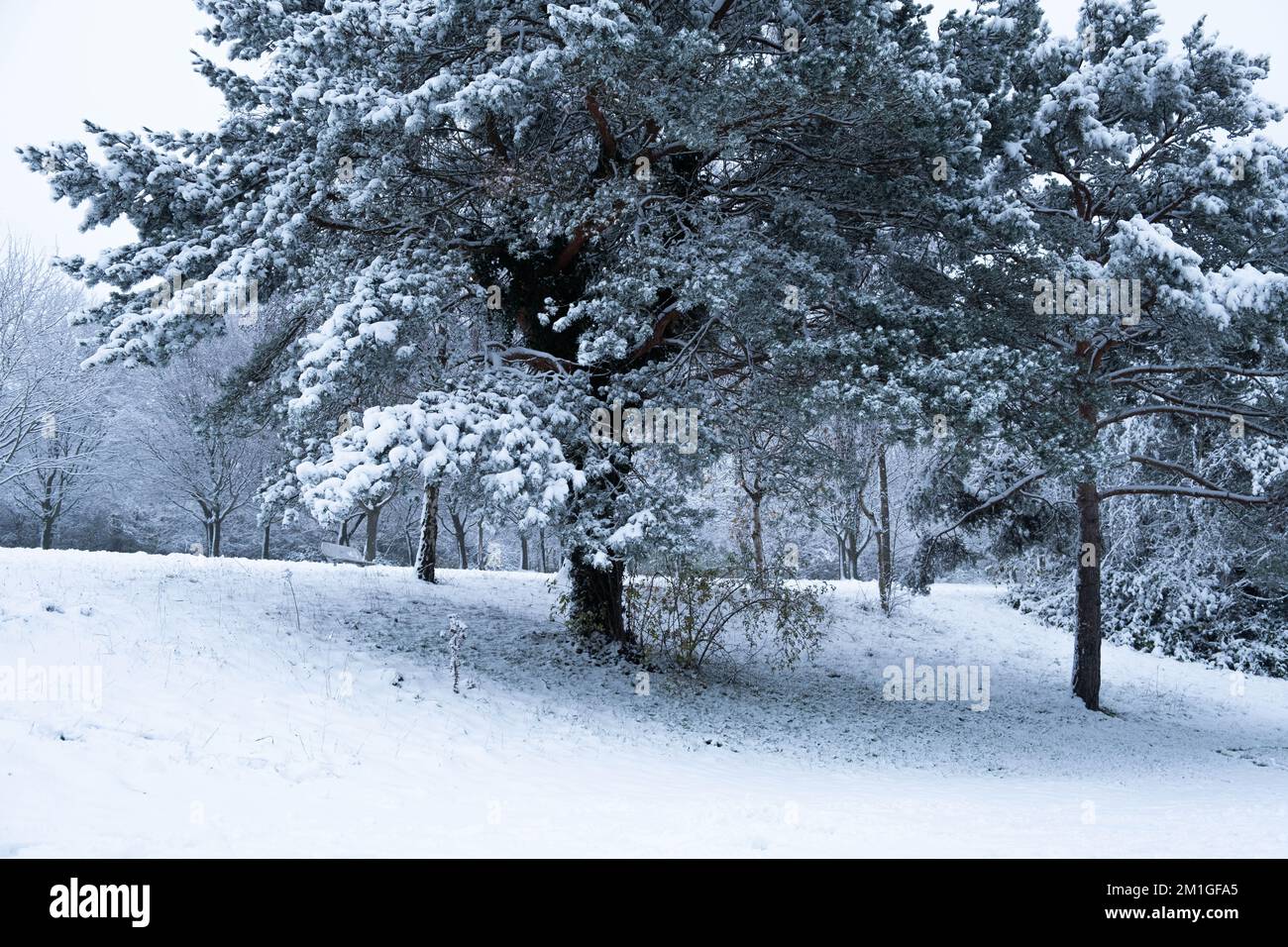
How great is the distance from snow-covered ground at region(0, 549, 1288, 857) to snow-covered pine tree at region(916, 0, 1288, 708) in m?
4.17

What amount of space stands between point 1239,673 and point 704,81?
→ 61.8 ft

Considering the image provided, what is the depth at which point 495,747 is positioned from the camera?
8266 mm

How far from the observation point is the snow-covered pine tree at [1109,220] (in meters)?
9.92

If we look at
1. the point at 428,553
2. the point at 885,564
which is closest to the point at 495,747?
the point at 428,553

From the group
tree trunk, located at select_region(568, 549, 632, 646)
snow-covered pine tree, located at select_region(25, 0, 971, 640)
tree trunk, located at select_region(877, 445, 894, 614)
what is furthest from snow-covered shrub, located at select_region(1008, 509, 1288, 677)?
snow-covered pine tree, located at select_region(25, 0, 971, 640)

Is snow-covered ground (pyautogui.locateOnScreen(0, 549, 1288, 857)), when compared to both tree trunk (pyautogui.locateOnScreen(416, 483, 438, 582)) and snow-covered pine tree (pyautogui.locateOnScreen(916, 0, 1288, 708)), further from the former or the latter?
snow-covered pine tree (pyautogui.locateOnScreen(916, 0, 1288, 708))

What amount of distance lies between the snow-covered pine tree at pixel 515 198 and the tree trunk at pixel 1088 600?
670cm

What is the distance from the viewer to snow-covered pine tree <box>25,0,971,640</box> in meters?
8.75

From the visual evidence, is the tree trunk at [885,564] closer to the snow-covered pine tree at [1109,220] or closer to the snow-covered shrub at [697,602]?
the snow-covered shrub at [697,602]

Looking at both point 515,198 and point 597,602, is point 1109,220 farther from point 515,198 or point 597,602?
point 597,602

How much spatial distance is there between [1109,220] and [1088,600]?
6519 millimetres
